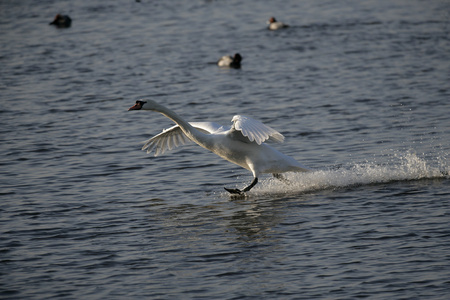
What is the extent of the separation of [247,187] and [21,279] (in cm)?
429

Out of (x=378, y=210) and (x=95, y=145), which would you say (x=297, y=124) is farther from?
(x=378, y=210)

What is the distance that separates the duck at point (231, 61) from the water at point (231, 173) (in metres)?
0.50

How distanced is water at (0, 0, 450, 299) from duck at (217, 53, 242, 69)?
19.9 inches

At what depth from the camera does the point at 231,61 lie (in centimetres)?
2491

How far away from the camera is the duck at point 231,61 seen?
81.5 ft

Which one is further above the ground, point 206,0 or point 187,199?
point 206,0

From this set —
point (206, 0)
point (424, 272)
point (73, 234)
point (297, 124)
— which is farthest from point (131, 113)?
point (206, 0)

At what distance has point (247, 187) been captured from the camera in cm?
1216

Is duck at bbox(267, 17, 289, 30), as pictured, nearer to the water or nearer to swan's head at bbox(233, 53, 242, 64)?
the water

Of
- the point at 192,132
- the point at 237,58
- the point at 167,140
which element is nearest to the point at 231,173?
the point at 167,140

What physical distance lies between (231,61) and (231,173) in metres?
11.5

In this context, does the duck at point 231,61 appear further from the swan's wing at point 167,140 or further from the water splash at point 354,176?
the water splash at point 354,176

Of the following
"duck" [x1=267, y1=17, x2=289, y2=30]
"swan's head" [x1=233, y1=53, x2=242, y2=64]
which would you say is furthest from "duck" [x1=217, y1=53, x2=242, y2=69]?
"duck" [x1=267, y1=17, x2=289, y2=30]

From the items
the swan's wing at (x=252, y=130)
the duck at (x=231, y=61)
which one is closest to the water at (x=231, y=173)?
the duck at (x=231, y=61)
